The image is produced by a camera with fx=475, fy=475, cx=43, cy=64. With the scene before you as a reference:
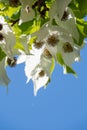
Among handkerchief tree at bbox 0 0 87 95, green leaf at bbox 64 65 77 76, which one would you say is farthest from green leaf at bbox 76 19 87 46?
green leaf at bbox 64 65 77 76

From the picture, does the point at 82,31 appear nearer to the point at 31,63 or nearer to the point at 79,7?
the point at 79,7

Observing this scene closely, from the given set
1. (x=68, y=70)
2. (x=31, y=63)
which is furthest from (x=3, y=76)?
(x=68, y=70)

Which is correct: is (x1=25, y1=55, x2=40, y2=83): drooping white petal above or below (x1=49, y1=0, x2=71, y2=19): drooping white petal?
below

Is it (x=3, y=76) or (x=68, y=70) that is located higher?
(x=3, y=76)

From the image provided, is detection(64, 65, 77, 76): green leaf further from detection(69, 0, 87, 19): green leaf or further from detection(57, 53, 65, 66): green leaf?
detection(69, 0, 87, 19): green leaf

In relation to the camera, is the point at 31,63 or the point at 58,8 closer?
the point at 58,8

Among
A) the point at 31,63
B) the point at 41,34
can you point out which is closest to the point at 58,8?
the point at 41,34

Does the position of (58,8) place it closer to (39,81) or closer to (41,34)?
(41,34)

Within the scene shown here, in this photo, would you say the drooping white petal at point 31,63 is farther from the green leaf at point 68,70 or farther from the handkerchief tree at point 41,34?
the green leaf at point 68,70

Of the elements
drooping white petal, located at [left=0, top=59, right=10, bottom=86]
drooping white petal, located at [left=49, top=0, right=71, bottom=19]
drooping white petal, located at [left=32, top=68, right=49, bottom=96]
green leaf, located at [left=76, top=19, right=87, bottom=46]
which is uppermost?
drooping white petal, located at [left=49, top=0, right=71, bottom=19]
